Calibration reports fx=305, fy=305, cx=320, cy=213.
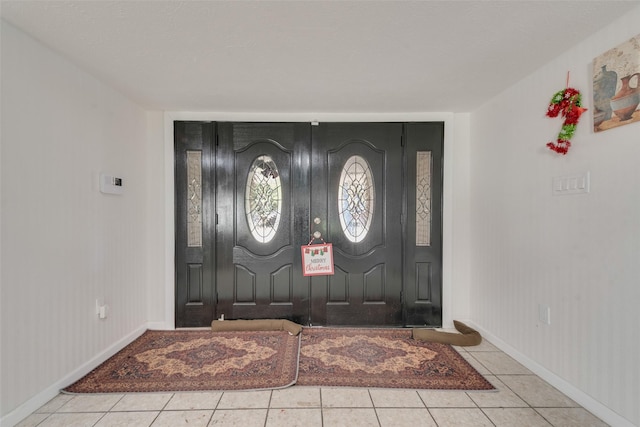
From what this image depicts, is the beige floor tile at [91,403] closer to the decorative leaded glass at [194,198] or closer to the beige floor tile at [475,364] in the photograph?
the decorative leaded glass at [194,198]

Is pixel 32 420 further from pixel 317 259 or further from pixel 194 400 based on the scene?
Answer: pixel 317 259

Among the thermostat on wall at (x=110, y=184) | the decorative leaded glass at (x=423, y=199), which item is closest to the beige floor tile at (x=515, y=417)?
the decorative leaded glass at (x=423, y=199)

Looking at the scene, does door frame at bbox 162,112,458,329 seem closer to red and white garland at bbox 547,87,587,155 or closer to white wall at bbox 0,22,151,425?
white wall at bbox 0,22,151,425

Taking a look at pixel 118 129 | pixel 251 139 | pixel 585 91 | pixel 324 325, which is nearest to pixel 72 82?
pixel 118 129

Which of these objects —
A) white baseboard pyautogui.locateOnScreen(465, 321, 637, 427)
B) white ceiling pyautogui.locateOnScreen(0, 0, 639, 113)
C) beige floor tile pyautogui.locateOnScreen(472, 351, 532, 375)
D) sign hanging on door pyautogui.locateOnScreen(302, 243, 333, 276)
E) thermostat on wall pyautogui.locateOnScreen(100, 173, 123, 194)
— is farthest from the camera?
sign hanging on door pyautogui.locateOnScreen(302, 243, 333, 276)

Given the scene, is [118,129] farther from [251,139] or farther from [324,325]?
[324,325]

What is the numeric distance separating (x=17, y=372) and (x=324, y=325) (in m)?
2.21

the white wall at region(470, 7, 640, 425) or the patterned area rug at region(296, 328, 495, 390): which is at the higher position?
the white wall at region(470, 7, 640, 425)

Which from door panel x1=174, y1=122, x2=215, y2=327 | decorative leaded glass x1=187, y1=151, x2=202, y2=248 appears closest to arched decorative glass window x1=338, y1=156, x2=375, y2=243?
door panel x1=174, y1=122, x2=215, y2=327

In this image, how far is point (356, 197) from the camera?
3.07 metres

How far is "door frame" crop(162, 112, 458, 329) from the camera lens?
3.00 m

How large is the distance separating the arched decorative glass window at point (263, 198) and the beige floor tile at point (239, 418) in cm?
156

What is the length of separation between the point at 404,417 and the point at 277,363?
3.22ft

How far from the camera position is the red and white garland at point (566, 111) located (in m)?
1.85
